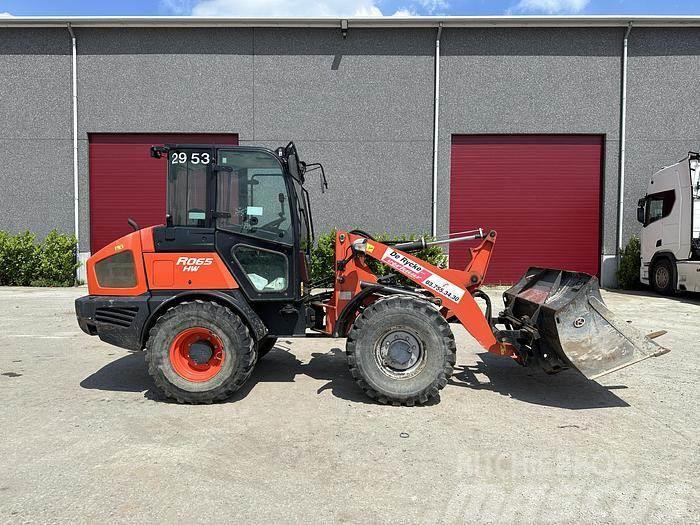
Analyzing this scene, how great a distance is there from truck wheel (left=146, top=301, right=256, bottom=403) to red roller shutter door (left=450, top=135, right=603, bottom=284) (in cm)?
1084

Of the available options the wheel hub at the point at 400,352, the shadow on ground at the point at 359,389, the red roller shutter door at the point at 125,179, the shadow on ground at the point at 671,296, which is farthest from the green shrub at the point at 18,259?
the shadow on ground at the point at 671,296

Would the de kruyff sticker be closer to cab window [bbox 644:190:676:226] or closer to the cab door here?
the cab door

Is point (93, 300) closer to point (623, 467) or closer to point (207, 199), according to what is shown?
point (207, 199)

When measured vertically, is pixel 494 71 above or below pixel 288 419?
above

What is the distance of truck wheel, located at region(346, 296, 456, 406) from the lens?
15.3ft

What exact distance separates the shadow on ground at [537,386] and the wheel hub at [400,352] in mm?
969

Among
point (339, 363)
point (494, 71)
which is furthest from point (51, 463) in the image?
point (494, 71)

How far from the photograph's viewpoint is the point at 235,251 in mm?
4898

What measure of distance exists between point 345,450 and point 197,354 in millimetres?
1791

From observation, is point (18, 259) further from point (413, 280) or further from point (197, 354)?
point (413, 280)

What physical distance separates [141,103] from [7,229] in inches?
211

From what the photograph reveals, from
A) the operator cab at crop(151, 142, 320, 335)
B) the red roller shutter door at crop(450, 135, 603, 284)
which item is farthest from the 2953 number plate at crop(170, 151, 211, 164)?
the red roller shutter door at crop(450, 135, 603, 284)

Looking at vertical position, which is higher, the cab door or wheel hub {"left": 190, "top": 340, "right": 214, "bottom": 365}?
the cab door

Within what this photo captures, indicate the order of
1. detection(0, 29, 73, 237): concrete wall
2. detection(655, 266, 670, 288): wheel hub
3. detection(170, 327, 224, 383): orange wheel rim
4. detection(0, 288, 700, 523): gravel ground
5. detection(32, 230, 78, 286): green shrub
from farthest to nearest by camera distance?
detection(0, 29, 73, 237): concrete wall
detection(32, 230, 78, 286): green shrub
detection(655, 266, 670, 288): wheel hub
detection(170, 327, 224, 383): orange wheel rim
detection(0, 288, 700, 523): gravel ground
